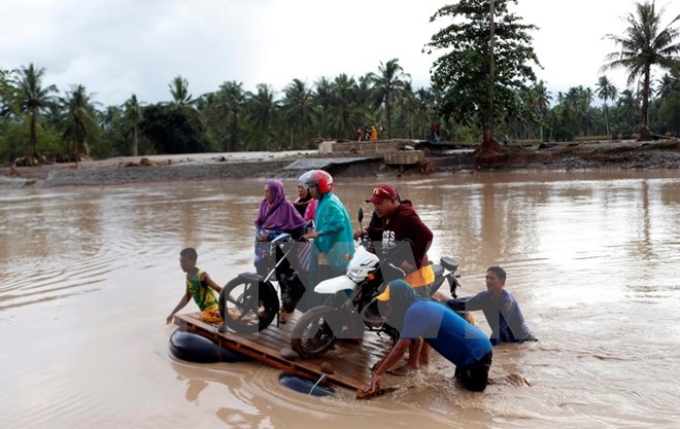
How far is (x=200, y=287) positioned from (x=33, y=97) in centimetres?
4809

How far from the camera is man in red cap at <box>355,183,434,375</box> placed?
488 centimetres

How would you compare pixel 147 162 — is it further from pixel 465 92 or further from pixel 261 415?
pixel 261 415

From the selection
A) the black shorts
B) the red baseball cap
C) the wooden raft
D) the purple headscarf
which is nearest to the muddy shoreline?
the purple headscarf

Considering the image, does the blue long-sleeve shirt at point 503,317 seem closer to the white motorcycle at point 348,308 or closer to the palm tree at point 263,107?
the white motorcycle at point 348,308

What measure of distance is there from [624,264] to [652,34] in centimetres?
2734

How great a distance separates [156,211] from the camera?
66.1ft

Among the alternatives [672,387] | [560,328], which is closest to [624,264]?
[560,328]

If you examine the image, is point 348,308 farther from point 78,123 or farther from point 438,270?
point 78,123

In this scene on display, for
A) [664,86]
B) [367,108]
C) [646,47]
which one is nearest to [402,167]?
[646,47]

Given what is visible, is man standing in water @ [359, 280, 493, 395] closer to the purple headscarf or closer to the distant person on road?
the purple headscarf

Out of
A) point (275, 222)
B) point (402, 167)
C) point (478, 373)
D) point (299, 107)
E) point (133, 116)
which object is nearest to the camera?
point (478, 373)

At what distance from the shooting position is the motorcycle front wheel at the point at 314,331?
16.6 feet

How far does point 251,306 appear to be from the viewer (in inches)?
229

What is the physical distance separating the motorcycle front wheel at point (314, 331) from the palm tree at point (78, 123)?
44233 mm
